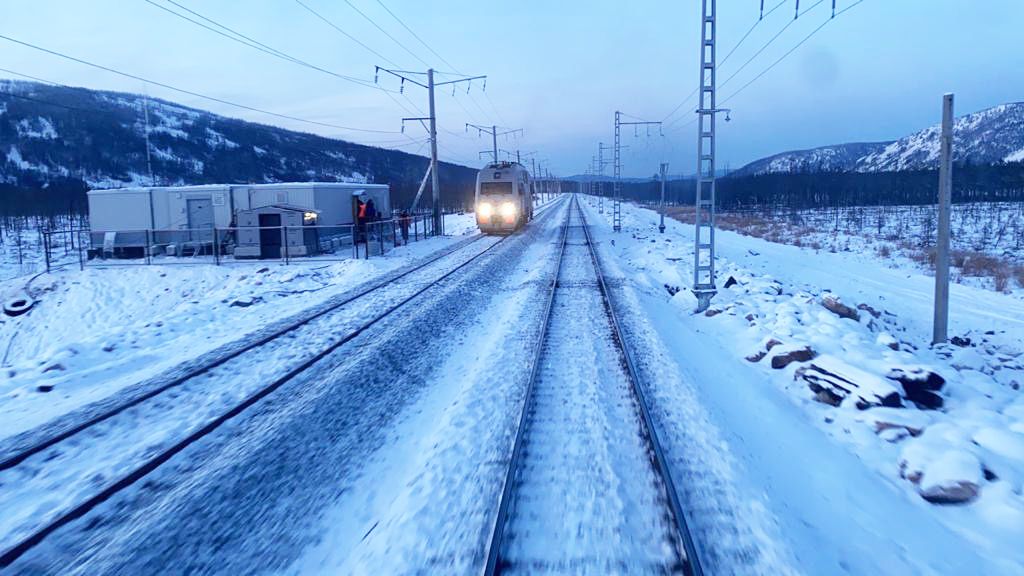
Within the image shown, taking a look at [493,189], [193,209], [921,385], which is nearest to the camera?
[921,385]

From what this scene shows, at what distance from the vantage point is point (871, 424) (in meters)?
6.89

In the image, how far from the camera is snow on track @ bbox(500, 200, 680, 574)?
179 inches

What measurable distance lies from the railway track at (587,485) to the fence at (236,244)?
1756 cm

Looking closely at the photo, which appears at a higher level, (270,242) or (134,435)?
(270,242)

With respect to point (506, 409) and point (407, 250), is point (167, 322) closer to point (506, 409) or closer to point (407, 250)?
point (506, 409)

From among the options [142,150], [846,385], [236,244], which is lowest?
[846,385]

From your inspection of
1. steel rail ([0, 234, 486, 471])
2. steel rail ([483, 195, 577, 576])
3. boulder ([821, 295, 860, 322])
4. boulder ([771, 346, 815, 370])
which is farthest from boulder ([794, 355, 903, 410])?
steel rail ([0, 234, 486, 471])

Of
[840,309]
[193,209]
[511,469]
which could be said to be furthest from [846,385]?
[193,209]

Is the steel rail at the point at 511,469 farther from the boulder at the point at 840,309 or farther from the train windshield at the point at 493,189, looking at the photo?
the train windshield at the point at 493,189

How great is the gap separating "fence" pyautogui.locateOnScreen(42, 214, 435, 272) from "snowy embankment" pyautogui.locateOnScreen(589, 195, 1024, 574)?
16.4 metres

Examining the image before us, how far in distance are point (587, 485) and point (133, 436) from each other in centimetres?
457

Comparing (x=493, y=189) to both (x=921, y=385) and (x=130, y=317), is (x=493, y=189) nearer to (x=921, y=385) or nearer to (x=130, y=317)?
(x=130, y=317)

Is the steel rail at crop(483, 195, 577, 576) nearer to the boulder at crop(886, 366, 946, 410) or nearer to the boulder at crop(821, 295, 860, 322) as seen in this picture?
the boulder at crop(886, 366, 946, 410)

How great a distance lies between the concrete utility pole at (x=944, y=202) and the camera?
31.6 feet
